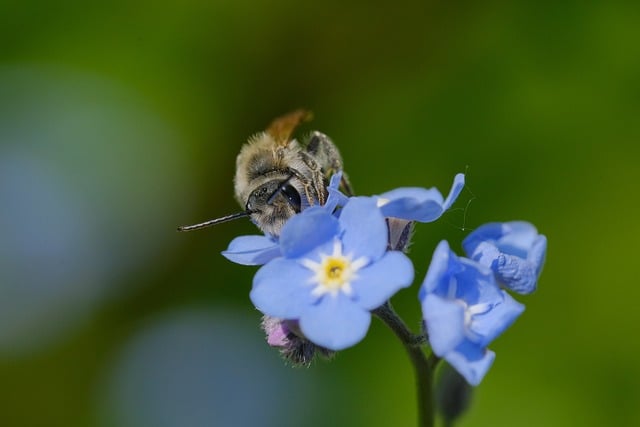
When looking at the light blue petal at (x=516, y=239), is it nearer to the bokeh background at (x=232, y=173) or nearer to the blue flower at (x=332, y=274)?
the blue flower at (x=332, y=274)

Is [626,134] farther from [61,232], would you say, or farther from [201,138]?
[61,232]

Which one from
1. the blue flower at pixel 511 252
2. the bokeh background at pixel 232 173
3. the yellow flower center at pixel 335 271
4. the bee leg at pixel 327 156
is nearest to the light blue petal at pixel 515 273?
the blue flower at pixel 511 252

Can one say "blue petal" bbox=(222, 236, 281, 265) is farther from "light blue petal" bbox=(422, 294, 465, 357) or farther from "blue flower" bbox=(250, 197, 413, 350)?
"light blue petal" bbox=(422, 294, 465, 357)

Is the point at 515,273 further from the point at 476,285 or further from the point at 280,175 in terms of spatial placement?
the point at 280,175

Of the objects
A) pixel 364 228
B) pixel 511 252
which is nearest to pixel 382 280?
pixel 364 228

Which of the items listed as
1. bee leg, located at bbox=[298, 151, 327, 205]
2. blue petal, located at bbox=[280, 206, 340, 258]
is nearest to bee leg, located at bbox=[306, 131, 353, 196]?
bee leg, located at bbox=[298, 151, 327, 205]

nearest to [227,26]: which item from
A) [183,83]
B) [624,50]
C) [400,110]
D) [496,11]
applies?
[183,83]
